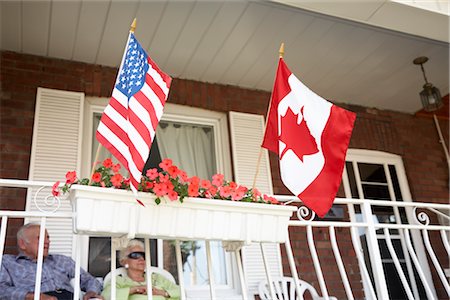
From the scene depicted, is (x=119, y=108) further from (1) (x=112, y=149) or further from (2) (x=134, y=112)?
(1) (x=112, y=149)

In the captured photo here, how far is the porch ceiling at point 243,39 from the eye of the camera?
2.70 meters

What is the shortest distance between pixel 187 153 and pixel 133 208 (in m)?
2.02

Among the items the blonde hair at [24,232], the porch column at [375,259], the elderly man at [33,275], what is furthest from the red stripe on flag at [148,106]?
the blonde hair at [24,232]

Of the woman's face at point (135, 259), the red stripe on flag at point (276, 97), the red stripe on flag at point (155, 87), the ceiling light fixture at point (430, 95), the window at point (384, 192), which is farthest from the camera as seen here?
the window at point (384, 192)

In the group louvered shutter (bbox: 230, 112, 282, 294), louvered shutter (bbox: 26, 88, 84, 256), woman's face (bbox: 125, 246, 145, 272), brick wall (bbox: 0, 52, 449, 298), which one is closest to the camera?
woman's face (bbox: 125, 246, 145, 272)

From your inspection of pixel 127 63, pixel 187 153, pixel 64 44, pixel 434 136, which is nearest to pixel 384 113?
pixel 434 136

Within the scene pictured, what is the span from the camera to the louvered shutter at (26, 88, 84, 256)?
2.74 m

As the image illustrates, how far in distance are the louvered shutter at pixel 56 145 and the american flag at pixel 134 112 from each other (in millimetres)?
1484

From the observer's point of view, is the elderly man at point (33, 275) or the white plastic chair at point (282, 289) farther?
the white plastic chair at point (282, 289)

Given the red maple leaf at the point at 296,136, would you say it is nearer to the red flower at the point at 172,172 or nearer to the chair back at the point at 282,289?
the red flower at the point at 172,172

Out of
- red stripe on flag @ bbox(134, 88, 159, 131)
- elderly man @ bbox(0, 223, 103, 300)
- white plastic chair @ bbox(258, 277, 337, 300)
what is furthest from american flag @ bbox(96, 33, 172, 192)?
white plastic chair @ bbox(258, 277, 337, 300)

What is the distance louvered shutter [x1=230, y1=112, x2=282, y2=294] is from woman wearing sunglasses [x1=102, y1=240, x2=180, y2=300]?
0.78m

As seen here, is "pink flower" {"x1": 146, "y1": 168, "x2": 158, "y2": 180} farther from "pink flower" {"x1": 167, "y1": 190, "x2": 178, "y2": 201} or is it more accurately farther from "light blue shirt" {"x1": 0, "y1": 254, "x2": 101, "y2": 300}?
"light blue shirt" {"x1": 0, "y1": 254, "x2": 101, "y2": 300}

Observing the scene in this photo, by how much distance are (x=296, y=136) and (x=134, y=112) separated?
0.75 meters
